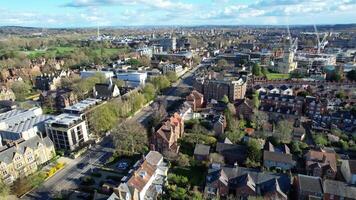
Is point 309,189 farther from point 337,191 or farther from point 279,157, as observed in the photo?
point 279,157

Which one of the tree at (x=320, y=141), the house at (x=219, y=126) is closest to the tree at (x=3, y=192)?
the house at (x=219, y=126)

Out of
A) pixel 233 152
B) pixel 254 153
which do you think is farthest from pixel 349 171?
pixel 233 152

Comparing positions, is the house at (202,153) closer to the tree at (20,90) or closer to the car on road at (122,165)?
the car on road at (122,165)

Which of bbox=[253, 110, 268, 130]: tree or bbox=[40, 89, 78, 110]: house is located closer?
bbox=[253, 110, 268, 130]: tree

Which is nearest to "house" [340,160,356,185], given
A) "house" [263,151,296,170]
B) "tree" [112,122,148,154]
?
"house" [263,151,296,170]

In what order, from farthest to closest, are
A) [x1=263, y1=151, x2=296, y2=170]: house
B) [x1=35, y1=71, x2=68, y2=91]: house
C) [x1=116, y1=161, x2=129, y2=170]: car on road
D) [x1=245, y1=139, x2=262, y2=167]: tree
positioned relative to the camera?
[x1=35, y1=71, x2=68, y2=91]: house → [x1=116, y1=161, x2=129, y2=170]: car on road → [x1=245, y1=139, x2=262, y2=167]: tree → [x1=263, y1=151, x2=296, y2=170]: house

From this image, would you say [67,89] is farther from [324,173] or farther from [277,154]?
[324,173]

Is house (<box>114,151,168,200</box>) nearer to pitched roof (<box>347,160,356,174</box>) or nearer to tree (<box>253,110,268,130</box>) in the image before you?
tree (<box>253,110,268,130</box>)
